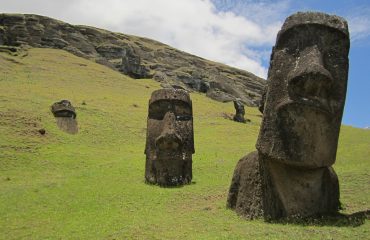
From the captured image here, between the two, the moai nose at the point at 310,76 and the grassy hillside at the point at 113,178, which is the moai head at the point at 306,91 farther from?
the grassy hillside at the point at 113,178

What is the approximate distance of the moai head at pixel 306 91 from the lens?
10484 mm

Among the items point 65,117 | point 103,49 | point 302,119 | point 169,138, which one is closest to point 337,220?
point 302,119

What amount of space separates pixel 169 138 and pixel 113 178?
3.94 metres

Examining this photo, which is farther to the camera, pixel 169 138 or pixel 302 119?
pixel 169 138

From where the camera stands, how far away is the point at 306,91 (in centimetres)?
1052

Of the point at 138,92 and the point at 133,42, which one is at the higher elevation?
the point at 133,42

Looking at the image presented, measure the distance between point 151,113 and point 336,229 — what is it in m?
11.1

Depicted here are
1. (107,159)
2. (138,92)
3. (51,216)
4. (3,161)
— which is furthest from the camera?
(138,92)

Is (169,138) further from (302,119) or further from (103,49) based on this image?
(103,49)

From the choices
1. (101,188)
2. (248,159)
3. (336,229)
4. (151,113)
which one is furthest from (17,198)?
(336,229)

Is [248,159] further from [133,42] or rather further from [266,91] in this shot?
[133,42]

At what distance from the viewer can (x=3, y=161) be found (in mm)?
22828

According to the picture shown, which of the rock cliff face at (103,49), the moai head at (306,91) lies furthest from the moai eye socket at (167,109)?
the rock cliff face at (103,49)

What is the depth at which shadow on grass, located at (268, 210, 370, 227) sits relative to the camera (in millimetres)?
10127
